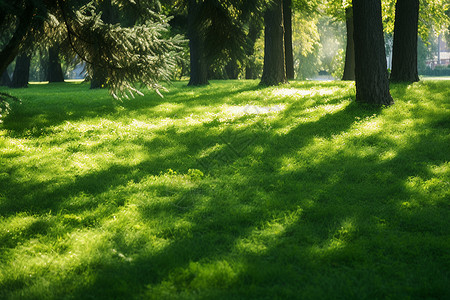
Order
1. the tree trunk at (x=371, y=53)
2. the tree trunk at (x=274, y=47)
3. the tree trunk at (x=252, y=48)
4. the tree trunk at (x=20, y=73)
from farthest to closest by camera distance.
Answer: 1. the tree trunk at (x=20, y=73)
2. the tree trunk at (x=274, y=47)
3. the tree trunk at (x=371, y=53)
4. the tree trunk at (x=252, y=48)

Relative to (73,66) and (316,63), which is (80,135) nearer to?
(73,66)

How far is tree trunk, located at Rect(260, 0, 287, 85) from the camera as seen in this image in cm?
1759

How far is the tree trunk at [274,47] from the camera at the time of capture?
17.6m

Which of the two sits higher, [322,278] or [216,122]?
[216,122]

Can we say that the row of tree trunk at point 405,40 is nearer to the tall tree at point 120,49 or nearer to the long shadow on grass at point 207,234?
the tall tree at point 120,49

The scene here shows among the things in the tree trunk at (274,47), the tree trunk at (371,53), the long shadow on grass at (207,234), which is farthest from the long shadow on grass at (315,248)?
the tree trunk at (274,47)

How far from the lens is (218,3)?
8.18m

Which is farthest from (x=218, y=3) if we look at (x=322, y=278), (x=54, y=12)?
(x=322, y=278)

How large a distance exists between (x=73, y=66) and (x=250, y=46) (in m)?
5.19

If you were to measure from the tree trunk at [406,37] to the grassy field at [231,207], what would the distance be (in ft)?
13.7

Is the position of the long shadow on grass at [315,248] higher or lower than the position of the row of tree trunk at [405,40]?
lower

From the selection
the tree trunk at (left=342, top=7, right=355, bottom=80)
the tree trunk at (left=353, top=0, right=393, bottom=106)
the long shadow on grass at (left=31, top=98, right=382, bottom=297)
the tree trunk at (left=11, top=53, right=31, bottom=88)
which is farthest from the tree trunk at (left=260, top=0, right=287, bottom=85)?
the tree trunk at (left=11, top=53, right=31, bottom=88)

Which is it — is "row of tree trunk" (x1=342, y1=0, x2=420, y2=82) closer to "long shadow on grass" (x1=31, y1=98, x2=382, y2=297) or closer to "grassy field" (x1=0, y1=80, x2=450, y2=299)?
"grassy field" (x1=0, y1=80, x2=450, y2=299)

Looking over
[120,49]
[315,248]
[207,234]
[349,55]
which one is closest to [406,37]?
[349,55]
